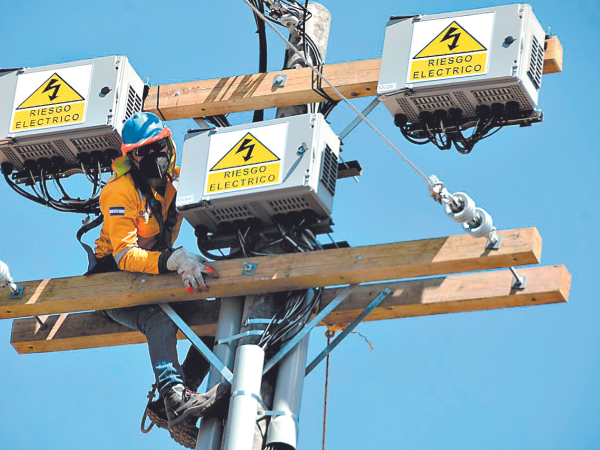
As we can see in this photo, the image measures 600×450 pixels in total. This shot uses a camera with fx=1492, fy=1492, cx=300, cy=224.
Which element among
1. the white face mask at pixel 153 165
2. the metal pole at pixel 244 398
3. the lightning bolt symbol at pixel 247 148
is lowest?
the metal pole at pixel 244 398

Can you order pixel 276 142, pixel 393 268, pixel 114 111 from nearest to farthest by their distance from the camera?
pixel 393 268 → pixel 276 142 → pixel 114 111

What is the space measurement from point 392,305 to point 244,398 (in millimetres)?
1130

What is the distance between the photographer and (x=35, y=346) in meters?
10.4

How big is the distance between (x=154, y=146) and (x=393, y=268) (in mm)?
2084

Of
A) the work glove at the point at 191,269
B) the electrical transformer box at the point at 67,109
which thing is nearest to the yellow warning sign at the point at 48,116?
the electrical transformer box at the point at 67,109

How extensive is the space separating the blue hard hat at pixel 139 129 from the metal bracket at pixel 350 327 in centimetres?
191

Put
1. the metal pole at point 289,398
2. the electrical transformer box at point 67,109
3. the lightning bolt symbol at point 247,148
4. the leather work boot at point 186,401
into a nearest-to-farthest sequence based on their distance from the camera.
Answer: the metal pole at point 289,398 → the leather work boot at point 186,401 → the lightning bolt symbol at point 247,148 → the electrical transformer box at point 67,109

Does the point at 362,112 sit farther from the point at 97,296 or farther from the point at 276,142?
the point at 97,296

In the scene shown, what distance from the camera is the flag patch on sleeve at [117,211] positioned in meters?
9.87

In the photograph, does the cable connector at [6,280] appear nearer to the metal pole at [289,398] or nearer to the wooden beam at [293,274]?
the wooden beam at [293,274]

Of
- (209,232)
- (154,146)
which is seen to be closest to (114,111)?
(154,146)

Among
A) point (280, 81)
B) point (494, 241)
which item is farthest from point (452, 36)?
A: point (494, 241)

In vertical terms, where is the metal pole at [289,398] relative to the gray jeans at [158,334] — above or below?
below

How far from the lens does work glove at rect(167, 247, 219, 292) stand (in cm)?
935
